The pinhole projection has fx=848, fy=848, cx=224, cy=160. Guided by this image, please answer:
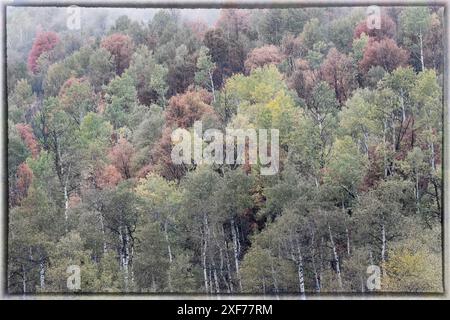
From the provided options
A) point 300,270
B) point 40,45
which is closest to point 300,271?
point 300,270

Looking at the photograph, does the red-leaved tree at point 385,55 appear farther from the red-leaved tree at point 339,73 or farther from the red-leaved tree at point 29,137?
the red-leaved tree at point 29,137

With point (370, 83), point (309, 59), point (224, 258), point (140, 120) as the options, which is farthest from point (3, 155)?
point (370, 83)

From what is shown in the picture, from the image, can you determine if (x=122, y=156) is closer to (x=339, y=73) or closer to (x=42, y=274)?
(x=42, y=274)

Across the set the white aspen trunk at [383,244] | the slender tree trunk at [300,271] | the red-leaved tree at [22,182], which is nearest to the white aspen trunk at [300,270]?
the slender tree trunk at [300,271]

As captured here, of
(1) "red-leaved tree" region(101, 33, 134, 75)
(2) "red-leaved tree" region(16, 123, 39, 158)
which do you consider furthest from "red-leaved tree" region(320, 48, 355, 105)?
(2) "red-leaved tree" region(16, 123, 39, 158)

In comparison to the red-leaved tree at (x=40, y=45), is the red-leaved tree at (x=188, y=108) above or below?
below

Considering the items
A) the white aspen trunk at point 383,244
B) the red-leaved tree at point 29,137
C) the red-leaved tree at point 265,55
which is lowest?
the white aspen trunk at point 383,244

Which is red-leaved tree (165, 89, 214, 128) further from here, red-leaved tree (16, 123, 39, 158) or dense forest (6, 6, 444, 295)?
red-leaved tree (16, 123, 39, 158)
